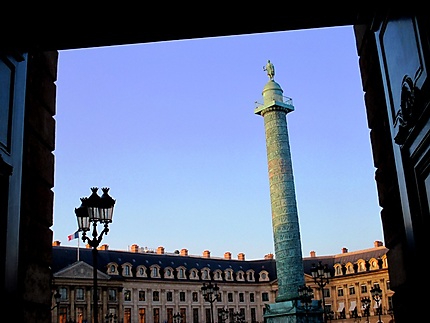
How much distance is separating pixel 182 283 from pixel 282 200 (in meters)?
29.6

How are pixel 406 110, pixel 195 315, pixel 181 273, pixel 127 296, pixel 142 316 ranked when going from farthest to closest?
pixel 195 315 → pixel 181 273 → pixel 142 316 → pixel 127 296 → pixel 406 110

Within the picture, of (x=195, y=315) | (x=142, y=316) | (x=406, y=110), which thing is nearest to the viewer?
(x=406, y=110)

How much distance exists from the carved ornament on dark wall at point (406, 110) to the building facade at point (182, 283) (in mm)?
53736

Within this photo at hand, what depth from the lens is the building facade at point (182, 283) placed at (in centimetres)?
5672

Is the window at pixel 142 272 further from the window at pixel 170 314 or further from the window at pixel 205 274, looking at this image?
the window at pixel 205 274

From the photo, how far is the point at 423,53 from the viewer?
3547mm

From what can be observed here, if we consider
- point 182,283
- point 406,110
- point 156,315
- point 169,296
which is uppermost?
point 182,283

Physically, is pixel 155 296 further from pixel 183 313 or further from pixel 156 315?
pixel 183 313

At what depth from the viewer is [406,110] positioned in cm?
393

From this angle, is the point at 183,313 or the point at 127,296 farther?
the point at 183,313

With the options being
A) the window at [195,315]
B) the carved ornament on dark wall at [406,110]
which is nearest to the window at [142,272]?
the window at [195,315]

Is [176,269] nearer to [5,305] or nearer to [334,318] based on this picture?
[334,318]

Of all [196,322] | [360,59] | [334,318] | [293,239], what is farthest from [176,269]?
[360,59]

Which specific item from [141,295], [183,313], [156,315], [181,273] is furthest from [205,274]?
[141,295]
